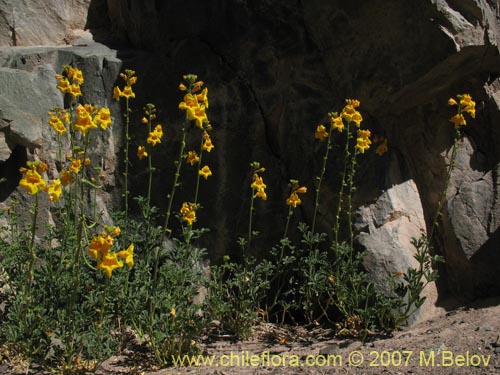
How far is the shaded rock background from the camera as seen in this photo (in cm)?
514

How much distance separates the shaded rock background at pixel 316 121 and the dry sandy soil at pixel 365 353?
0.75m

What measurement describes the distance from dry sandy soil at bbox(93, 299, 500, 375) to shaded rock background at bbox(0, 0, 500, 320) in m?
0.75

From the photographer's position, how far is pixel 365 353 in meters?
4.30

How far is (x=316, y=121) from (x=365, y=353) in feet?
6.10

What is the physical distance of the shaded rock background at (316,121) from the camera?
514 centimetres

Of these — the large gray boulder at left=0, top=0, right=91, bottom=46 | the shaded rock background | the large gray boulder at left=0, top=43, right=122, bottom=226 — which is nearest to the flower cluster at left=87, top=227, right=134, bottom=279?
the large gray boulder at left=0, top=43, right=122, bottom=226

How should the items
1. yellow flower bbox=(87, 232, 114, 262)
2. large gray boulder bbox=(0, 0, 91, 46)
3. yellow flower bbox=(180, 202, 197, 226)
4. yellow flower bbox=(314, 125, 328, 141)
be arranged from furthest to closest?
large gray boulder bbox=(0, 0, 91, 46) → yellow flower bbox=(314, 125, 328, 141) → yellow flower bbox=(180, 202, 197, 226) → yellow flower bbox=(87, 232, 114, 262)

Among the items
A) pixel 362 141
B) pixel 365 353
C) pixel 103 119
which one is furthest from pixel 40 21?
pixel 365 353

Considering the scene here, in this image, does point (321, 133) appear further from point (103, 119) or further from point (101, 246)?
point (101, 246)

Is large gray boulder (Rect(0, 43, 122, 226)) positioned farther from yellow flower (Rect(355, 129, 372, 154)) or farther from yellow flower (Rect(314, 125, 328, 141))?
yellow flower (Rect(355, 129, 372, 154))

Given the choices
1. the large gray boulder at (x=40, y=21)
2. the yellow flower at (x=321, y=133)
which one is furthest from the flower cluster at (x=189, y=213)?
the large gray boulder at (x=40, y=21)

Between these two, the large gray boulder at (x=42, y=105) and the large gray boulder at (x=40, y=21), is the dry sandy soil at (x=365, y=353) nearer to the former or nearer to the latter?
the large gray boulder at (x=42, y=105)

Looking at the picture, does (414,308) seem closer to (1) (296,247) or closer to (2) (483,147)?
(1) (296,247)

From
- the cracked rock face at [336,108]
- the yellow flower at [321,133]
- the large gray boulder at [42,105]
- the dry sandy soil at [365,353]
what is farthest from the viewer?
the cracked rock face at [336,108]
